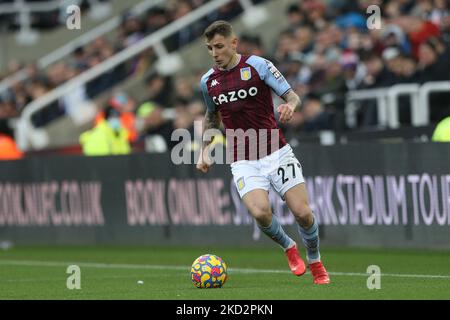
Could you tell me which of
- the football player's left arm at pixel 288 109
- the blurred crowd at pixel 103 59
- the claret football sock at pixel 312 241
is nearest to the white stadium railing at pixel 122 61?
the blurred crowd at pixel 103 59

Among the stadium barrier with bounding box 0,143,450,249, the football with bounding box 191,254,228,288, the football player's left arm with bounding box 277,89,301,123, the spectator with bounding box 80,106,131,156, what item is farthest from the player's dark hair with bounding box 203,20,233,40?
the spectator with bounding box 80,106,131,156

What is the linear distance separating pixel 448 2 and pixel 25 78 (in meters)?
11.0

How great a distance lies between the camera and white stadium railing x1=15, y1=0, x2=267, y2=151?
26422 millimetres

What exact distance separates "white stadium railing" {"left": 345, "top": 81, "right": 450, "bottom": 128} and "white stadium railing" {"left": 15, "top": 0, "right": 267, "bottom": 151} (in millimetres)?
5804

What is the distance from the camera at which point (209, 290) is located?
12641 millimetres

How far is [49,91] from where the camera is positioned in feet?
92.6

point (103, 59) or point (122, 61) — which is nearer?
point (122, 61)

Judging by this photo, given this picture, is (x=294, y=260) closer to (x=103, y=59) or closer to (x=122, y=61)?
(x=122, y=61)

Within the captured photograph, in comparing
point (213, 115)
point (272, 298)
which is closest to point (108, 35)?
point (213, 115)

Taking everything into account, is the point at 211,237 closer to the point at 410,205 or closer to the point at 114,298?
the point at 410,205

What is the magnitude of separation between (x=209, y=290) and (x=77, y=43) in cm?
1795

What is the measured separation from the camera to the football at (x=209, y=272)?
42.1ft

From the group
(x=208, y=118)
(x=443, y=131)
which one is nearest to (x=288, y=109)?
(x=208, y=118)

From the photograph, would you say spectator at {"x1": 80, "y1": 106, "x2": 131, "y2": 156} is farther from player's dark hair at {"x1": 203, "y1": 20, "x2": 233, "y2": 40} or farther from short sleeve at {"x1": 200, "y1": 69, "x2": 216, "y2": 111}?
player's dark hair at {"x1": 203, "y1": 20, "x2": 233, "y2": 40}
